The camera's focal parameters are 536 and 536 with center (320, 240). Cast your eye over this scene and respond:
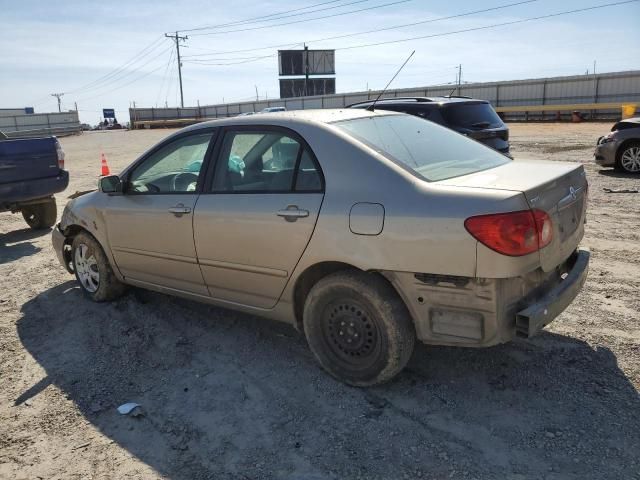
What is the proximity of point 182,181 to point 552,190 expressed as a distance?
272 cm

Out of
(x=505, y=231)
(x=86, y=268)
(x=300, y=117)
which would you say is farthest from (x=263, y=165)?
(x=86, y=268)

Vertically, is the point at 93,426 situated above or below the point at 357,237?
below

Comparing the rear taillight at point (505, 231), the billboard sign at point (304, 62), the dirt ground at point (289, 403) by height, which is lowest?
the dirt ground at point (289, 403)

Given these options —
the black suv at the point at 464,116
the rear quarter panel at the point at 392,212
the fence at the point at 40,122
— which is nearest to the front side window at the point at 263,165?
the rear quarter panel at the point at 392,212

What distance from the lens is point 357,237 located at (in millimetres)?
3129

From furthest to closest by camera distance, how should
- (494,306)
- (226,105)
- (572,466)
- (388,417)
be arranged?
(226,105), (388,417), (494,306), (572,466)

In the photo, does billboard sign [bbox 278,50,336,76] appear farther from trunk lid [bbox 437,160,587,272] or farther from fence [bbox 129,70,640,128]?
trunk lid [bbox 437,160,587,272]

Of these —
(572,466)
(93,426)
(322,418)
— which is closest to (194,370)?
(93,426)

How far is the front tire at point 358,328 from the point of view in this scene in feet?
10.3

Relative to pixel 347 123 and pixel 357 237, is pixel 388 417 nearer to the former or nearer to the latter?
pixel 357 237

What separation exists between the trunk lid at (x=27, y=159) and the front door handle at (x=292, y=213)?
5719 mm

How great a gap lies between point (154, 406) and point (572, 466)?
2.40 metres

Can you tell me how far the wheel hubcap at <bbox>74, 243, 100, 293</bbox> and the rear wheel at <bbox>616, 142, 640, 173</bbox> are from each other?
33.3 feet

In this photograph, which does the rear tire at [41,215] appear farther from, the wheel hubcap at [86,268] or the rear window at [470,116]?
the rear window at [470,116]
